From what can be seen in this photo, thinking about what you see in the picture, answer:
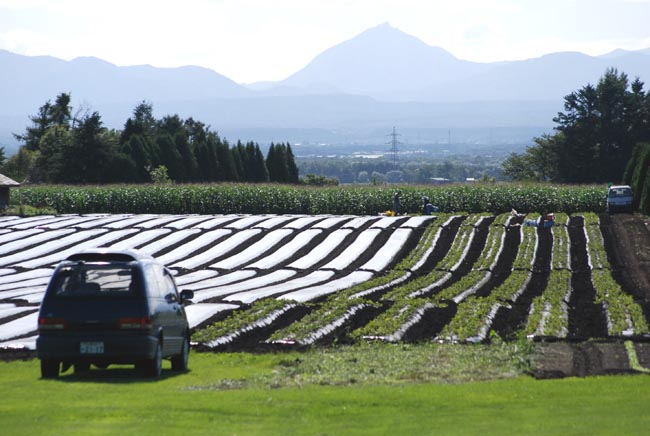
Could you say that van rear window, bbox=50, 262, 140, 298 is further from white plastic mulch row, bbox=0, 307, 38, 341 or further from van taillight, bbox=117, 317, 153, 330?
white plastic mulch row, bbox=0, 307, 38, 341

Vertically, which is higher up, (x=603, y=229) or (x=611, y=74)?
(x=611, y=74)

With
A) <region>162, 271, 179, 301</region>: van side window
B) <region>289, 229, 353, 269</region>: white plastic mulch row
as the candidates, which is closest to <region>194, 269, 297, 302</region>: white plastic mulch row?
<region>289, 229, 353, 269</region>: white plastic mulch row

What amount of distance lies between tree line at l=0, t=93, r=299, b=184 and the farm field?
31.4 meters

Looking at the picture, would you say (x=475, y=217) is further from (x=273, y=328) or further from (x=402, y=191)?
(x=273, y=328)

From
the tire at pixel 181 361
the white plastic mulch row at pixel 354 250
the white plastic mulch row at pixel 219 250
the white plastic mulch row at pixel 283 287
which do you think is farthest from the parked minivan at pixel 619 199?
the tire at pixel 181 361

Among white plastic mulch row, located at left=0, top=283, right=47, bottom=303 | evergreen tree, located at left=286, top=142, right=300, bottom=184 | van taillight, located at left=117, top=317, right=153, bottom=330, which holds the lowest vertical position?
evergreen tree, located at left=286, top=142, right=300, bottom=184

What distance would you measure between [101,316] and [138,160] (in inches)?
3206

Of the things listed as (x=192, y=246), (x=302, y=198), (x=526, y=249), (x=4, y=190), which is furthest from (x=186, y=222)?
(x=526, y=249)

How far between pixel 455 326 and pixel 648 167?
4033cm

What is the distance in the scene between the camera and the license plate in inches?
579

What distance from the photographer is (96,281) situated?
15234mm

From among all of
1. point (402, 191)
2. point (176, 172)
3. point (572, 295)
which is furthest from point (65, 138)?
point (572, 295)

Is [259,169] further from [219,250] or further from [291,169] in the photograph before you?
[219,250]

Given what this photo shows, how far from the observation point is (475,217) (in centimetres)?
5591
